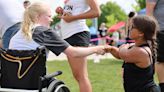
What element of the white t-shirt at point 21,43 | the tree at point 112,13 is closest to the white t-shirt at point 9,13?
the white t-shirt at point 21,43

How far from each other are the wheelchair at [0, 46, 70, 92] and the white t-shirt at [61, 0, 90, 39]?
1157mm

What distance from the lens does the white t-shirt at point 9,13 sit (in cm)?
540

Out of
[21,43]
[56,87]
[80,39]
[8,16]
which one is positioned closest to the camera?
[56,87]

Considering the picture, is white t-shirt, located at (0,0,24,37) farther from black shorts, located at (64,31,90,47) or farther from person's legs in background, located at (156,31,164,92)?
person's legs in background, located at (156,31,164,92)

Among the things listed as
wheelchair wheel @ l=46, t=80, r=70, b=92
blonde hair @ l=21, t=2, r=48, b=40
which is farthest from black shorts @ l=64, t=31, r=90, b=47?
wheelchair wheel @ l=46, t=80, r=70, b=92

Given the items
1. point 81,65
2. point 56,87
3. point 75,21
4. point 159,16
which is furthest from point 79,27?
point 56,87

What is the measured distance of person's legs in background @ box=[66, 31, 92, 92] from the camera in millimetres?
4823

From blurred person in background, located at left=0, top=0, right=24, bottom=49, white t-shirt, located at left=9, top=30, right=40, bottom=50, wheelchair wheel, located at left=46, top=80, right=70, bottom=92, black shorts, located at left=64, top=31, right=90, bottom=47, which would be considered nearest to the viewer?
wheelchair wheel, located at left=46, top=80, right=70, bottom=92

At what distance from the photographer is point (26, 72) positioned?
12.7 feet

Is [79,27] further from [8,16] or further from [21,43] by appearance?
[21,43]

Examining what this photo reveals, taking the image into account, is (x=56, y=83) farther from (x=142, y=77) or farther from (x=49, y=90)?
(x=142, y=77)

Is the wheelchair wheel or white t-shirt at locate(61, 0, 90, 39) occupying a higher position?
white t-shirt at locate(61, 0, 90, 39)

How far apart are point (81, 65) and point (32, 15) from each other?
38.6 inches

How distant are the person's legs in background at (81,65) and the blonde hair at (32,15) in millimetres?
844
